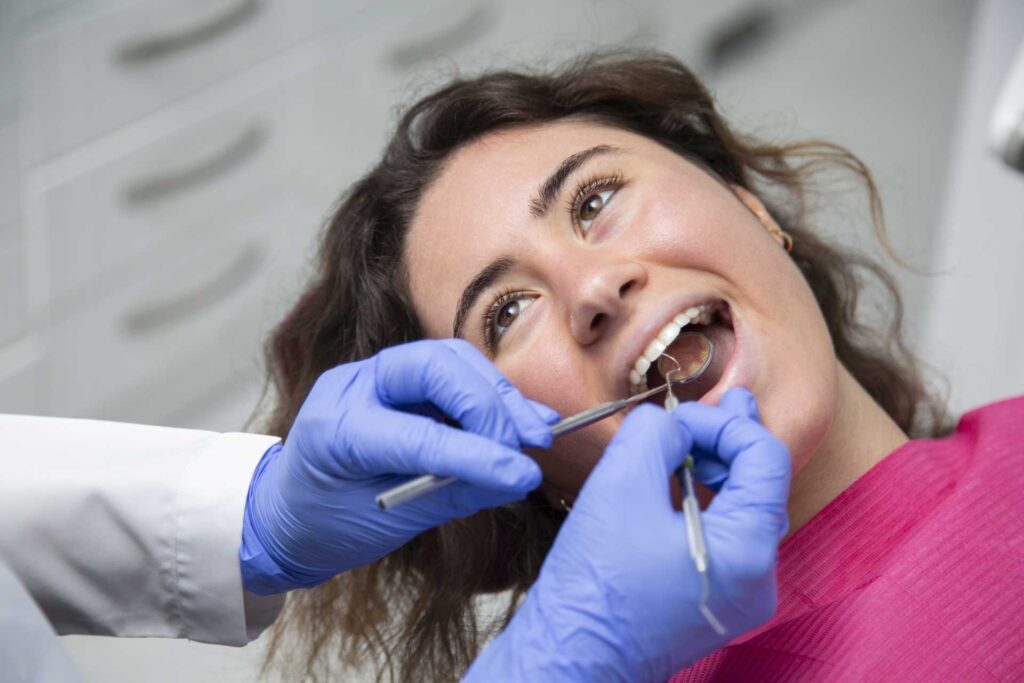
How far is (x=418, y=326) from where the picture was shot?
147 centimetres

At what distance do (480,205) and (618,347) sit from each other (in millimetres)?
270

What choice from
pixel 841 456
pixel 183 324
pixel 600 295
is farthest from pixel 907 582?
pixel 183 324

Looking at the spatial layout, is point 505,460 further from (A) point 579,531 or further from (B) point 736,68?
(B) point 736,68

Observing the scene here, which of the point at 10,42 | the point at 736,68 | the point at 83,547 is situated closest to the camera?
the point at 83,547

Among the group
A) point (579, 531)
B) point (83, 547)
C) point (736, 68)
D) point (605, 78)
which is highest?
point (605, 78)

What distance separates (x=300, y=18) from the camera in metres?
2.50

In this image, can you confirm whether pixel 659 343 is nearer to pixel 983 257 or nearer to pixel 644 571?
pixel 644 571

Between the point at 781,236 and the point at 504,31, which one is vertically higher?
the point at 781,236

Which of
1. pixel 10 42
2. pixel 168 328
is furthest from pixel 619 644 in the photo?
pixel 10 42

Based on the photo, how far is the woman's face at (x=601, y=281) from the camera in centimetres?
120

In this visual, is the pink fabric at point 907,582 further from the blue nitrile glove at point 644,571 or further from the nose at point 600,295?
the nose at point 600,295

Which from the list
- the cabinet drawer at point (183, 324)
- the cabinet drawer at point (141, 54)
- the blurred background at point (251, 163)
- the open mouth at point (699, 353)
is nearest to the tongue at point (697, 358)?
the open mouth at point (699, 353)

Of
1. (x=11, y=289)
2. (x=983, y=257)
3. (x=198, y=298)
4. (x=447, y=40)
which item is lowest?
(x=983, y=257)

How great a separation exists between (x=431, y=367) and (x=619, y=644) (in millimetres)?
323
